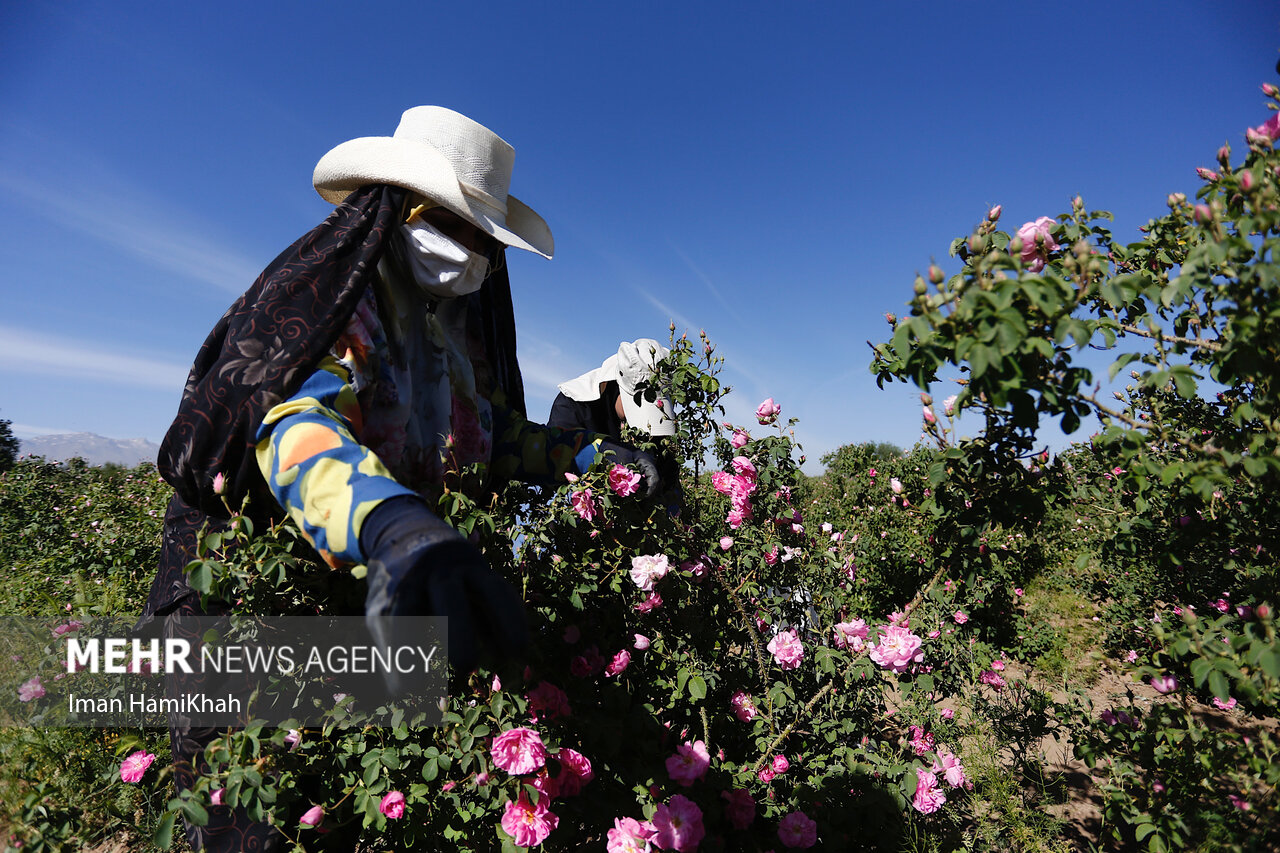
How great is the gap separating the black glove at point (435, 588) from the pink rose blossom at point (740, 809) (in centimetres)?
132

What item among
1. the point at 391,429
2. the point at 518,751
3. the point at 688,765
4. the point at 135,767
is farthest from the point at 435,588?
the point at 135,767

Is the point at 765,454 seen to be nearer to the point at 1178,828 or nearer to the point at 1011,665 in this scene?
the point at 1178,828

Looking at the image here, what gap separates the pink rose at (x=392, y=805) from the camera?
1.21m

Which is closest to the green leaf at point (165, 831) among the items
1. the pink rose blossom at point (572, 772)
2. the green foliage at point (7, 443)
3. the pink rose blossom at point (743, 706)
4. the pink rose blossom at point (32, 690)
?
the pink rose blossom at point (572, 772)

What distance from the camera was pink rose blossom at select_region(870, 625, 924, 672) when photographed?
1.58 meters

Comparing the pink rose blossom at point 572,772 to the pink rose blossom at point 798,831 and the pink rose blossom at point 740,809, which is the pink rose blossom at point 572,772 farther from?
the pink rose blossom at point 798,831

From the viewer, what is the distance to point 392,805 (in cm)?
122

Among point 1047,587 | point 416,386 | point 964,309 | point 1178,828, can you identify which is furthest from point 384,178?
point 1047,587

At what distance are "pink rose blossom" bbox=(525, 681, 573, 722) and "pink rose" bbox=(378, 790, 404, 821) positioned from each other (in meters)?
0.32

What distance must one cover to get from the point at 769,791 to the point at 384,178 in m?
2.15

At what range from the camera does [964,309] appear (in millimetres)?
902

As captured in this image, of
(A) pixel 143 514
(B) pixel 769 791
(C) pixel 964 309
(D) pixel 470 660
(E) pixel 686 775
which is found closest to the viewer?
(D) pixel 470 660

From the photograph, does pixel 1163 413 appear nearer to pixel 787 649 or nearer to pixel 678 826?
pixel 787 649

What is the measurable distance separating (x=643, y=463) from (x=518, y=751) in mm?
837
